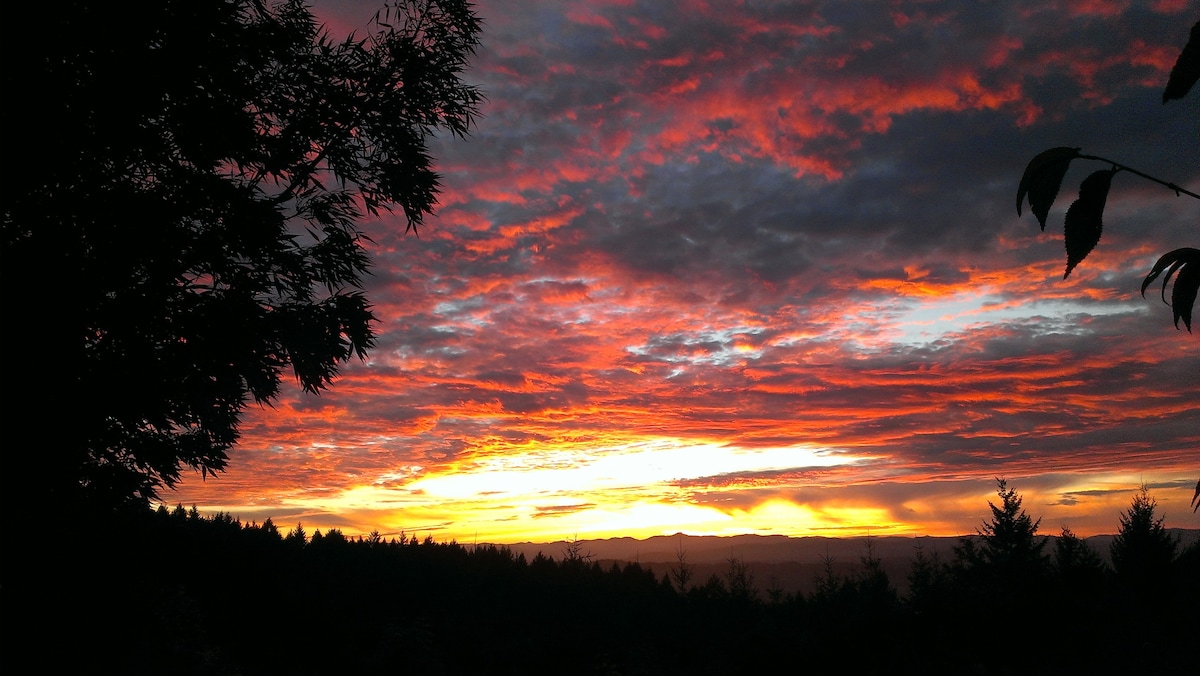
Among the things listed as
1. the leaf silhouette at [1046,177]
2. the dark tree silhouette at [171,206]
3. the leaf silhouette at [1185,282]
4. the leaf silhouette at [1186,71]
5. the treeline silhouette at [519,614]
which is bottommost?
the treeline silhouette at [519,614]

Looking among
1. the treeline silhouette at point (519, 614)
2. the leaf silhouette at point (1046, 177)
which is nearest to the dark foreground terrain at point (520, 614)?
the treeline silhouette at point (519, 614)

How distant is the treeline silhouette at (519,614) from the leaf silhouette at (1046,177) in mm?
10331

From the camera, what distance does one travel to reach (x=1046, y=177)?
4.37ft

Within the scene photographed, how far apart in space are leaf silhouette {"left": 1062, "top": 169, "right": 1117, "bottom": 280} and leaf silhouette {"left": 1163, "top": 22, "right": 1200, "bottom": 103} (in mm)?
172

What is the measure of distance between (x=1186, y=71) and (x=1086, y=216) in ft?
0.84

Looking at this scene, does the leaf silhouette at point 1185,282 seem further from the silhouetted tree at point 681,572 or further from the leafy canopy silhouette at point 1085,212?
the silhouetted tree at point 681,572

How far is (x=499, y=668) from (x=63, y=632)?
7539 millimetres

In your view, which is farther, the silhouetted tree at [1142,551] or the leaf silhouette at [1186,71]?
the silhouetted tree at [1142,551]

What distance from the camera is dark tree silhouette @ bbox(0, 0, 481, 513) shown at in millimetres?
8672

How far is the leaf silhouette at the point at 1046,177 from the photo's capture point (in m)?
1.32

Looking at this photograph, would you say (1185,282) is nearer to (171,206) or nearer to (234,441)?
(171,206)

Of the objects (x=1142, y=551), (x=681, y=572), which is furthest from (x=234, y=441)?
(x=1142, y=551)

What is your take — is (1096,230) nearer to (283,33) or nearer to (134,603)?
(283,33)

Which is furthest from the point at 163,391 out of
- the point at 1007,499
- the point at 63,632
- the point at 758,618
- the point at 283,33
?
the point at 1007,499
